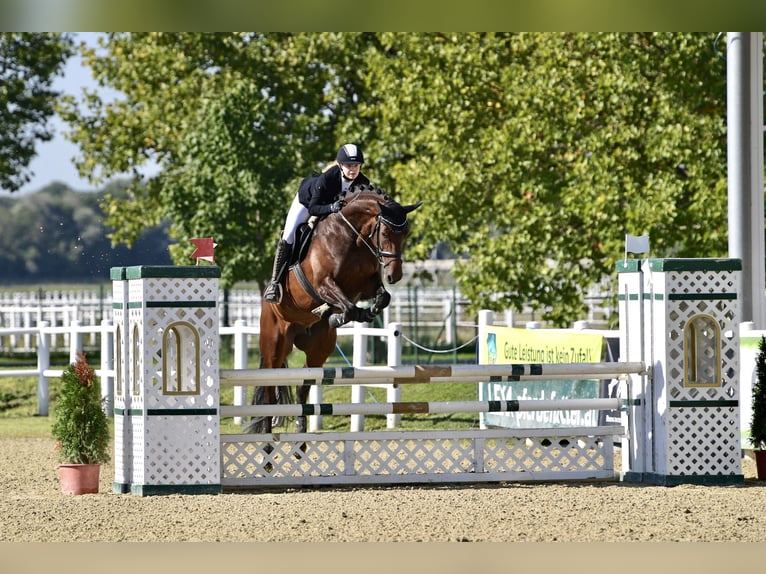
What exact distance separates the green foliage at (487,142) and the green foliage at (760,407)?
20.3 feet

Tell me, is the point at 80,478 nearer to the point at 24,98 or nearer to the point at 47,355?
the point at 47,355

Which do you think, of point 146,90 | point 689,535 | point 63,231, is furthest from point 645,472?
point 63,231

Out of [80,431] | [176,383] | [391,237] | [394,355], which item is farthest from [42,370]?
[391,237]

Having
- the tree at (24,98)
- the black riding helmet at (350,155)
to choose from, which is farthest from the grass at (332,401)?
the tree at (24,98)

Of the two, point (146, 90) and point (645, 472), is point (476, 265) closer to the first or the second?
point (645, 472)

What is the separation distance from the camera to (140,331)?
27.4ft

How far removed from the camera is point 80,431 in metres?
8.49

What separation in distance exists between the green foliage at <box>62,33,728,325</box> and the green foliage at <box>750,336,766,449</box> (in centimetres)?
618

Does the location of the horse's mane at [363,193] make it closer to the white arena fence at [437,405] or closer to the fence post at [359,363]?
the white arena fence at [437,405]

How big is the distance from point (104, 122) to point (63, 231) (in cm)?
4372

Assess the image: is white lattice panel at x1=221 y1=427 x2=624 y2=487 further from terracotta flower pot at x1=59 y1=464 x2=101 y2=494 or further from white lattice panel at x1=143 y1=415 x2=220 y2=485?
terracotta flower pot at x1=59 y1=464 x2=101 y2=494

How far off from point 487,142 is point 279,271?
8.28m

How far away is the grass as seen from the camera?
13.7 m

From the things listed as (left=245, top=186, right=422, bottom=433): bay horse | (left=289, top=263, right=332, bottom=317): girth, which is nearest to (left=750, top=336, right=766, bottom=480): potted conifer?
(left=245, top=186, right=422, bottom=433): bay horse
